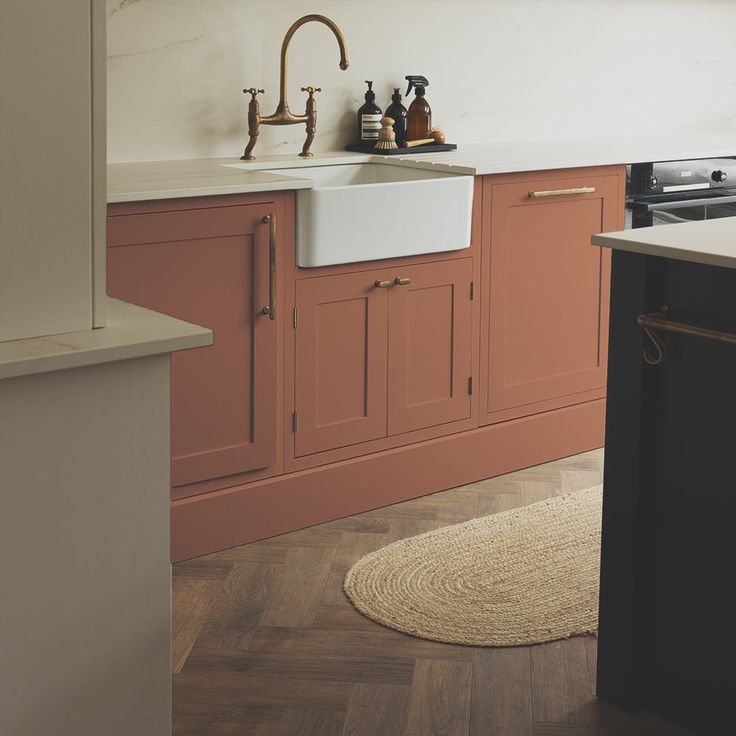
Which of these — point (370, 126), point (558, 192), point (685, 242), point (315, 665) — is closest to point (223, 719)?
point (315, 665)

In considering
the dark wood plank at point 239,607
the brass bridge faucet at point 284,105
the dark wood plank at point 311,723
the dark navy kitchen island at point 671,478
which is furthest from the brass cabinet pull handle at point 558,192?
the dark wood plank at point 311,723

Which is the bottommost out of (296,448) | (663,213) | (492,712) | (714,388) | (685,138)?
(492,712)

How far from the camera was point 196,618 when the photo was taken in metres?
2.59

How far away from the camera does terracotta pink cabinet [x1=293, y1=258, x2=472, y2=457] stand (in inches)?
120

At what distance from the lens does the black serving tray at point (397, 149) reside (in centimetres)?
362

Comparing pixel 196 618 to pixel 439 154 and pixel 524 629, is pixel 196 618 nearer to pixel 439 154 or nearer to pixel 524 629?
pixel 524 629

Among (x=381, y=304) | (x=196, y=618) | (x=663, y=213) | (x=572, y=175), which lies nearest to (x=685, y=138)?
(x=663, y=213)

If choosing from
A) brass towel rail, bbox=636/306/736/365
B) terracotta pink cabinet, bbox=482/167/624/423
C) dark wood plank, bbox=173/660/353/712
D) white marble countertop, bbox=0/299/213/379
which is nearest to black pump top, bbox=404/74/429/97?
terracotta pink cabinet, bbox=482/167/624/423

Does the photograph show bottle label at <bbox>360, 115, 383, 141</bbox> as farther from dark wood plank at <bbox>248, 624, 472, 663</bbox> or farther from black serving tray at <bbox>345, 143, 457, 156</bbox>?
dark wood plank at <bbox>248, 624, 472, 663</bbox>

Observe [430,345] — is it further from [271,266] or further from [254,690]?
[254,690]

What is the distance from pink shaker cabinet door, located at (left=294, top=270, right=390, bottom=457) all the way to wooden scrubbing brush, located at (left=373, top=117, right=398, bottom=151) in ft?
2.16

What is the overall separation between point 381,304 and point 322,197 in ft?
1.26

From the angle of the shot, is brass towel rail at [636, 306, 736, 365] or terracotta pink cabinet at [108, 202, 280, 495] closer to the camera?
brass towel rail at [636, 306, 736, 365]

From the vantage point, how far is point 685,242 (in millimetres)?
2021
